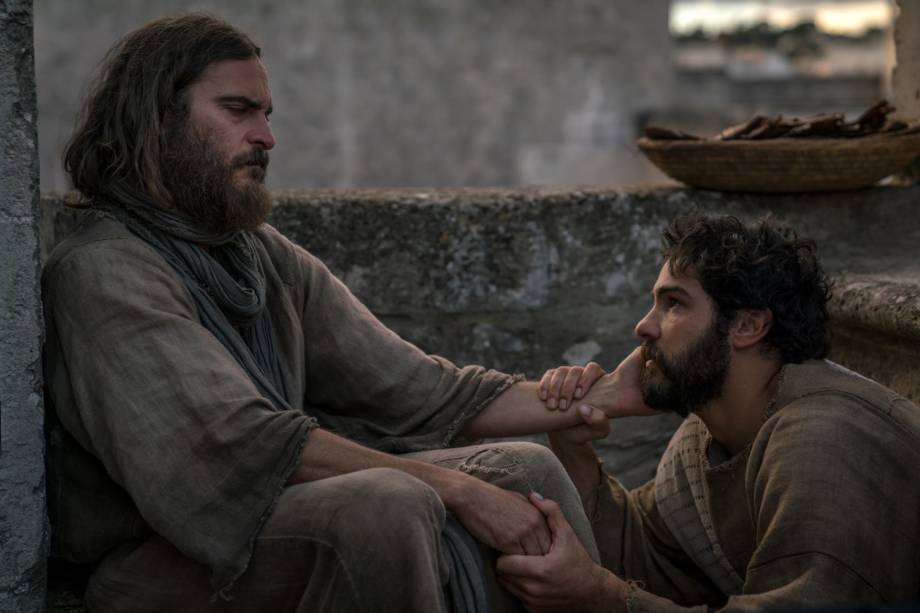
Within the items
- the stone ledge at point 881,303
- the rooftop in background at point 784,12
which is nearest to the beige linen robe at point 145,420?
the stone ledge at point 881,303

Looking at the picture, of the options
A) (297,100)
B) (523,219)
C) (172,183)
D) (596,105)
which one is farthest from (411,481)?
(596,105)

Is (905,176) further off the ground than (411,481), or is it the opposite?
(905,176)

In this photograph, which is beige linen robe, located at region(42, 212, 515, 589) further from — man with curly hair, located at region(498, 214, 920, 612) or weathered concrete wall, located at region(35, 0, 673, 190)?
weathered concrete wall, located at region(35, 0, 673, 190)

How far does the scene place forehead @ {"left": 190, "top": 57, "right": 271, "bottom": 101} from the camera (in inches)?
124

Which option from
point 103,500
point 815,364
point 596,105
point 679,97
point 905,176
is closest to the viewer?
point 103,500

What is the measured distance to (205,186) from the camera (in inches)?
122

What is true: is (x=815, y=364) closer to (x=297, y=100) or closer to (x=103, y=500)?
(x=103, y=500)

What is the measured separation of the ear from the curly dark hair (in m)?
0.01

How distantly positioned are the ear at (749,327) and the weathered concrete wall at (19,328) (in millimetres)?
1591

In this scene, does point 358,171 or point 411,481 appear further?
point 358,171

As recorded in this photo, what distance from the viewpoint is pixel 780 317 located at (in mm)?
3203

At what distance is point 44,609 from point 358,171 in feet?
37.4

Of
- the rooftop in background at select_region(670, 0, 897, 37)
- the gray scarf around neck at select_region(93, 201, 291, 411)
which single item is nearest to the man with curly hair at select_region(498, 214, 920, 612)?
the gray scarf around neck at select_region(93, 201, 291, 411)

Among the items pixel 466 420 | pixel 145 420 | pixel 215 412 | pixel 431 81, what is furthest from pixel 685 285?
pixel 431 81
